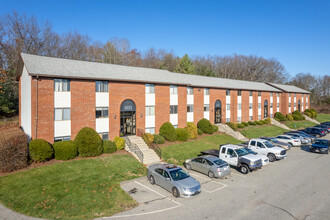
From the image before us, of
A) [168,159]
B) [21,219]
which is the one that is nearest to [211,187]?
[168,159]

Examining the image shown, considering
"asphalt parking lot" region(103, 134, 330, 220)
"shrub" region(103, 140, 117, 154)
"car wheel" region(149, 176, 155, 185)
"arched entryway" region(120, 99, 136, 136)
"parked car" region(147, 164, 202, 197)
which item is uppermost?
"arched entryway" region(120, 99, 136, 136)

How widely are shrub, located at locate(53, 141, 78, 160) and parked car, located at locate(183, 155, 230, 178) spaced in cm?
1069

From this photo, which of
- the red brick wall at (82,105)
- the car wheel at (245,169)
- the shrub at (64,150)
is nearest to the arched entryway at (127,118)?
the red brick wall at (82,105)

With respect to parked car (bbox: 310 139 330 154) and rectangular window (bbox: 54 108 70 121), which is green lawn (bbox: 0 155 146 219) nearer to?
rectangular window (bbox: 54 108 70 121)

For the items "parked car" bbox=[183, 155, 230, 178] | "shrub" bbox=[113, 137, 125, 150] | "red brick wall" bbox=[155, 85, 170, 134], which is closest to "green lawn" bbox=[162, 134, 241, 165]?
"parked car" bbox=[183, 155, 230, 178]

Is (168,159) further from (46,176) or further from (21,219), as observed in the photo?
(21,219)

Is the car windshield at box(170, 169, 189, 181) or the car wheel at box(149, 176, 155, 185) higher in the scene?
the car windshield at box(170, 169, 189, 181)

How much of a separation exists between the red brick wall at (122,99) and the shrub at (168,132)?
8.64ft

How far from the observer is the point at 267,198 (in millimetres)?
11641

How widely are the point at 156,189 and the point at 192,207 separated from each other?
3.28 meters

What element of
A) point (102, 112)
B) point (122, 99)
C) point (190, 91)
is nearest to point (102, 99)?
point (102, 112)

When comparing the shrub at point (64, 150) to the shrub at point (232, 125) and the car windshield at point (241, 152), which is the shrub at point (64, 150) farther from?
the shrub at point (232, 125)

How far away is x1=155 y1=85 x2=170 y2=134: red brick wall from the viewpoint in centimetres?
2578

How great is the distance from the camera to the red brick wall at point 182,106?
28.2 meters
